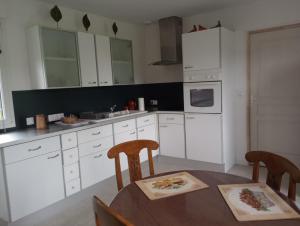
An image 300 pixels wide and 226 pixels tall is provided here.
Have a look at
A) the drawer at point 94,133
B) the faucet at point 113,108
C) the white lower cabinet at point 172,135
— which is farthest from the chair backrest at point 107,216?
the faucet at point 113,108

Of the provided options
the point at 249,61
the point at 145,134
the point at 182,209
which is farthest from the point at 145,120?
the point at 182,209

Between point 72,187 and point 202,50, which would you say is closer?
point 72,187

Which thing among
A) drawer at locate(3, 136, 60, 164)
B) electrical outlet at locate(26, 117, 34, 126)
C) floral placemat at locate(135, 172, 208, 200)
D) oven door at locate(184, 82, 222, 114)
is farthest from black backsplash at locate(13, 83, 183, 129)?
floral placemat at locate(135, 172, 208, 200)

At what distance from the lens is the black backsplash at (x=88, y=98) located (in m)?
3.01

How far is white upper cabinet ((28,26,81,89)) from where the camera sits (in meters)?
2.87

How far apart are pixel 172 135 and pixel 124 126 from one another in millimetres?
848

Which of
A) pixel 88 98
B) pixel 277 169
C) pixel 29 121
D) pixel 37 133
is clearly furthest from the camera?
pixel 88 98

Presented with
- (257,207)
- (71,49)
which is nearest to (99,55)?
(71,49)

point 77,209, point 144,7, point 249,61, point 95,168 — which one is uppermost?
point 144,7

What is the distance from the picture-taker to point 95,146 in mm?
3104

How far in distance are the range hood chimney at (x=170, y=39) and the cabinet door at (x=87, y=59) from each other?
1.09 metres

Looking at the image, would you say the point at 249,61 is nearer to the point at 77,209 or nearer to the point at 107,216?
the point at 77,209

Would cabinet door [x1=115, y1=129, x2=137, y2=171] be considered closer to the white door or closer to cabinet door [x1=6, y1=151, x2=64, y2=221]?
cabinet door [x1=6, y1=151, x2=64, y2=221]

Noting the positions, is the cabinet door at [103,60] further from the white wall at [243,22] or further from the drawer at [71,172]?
the white wall at [243,22]
